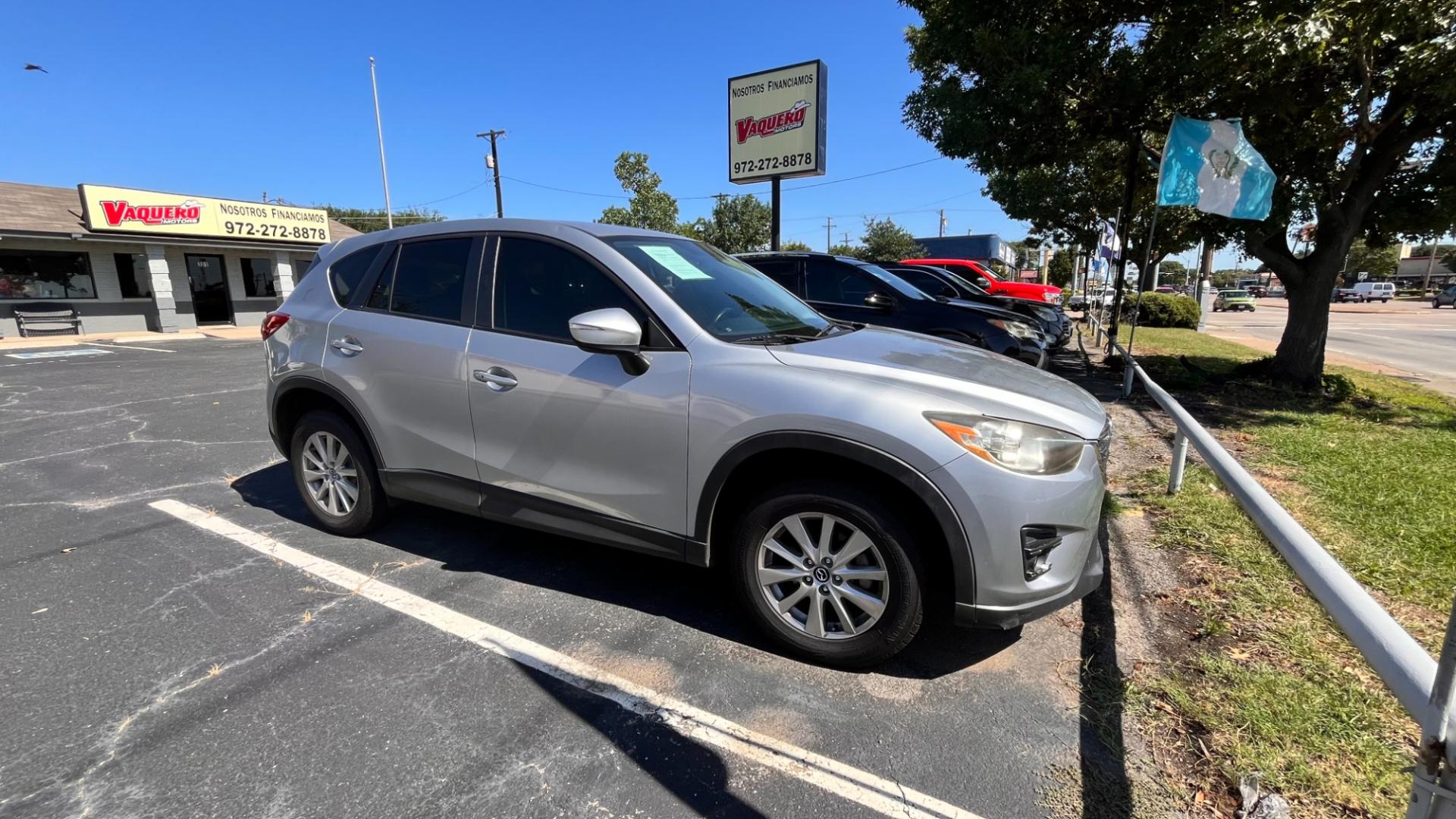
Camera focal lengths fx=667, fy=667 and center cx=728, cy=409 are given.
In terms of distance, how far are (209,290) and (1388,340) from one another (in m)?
36.2

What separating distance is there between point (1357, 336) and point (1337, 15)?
19828mm

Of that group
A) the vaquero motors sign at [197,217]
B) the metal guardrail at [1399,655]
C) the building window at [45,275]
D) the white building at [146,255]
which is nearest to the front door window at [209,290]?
the white building at [146,255]

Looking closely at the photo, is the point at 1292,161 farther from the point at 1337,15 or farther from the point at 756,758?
the point at 756,758

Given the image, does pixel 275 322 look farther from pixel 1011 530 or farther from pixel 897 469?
pixel 1011 530

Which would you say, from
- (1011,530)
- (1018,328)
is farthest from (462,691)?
(1018,328)

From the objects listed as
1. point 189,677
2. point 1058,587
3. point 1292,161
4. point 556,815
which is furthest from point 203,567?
point 1292,161

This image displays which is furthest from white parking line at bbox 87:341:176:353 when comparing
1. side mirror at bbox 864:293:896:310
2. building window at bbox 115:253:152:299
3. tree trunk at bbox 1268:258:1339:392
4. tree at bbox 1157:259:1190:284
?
tree at bbox 1157:259:1190:284

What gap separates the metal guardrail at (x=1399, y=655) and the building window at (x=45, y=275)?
26.6m

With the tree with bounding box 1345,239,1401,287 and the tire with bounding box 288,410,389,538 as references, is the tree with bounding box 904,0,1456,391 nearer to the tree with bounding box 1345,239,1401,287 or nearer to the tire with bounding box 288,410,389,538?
the tire with bounding box 288,410,389,538

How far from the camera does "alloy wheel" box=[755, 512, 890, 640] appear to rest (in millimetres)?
2566

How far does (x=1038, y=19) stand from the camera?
27.1ft

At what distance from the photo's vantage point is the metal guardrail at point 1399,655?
1252 millimetres

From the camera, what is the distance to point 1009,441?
242cm

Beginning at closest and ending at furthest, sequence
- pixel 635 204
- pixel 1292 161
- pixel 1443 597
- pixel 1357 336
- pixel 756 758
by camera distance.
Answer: pixel 756 758 < pixel 1443 597 < pixel 1292 161 < pixel 1357 336 < pixel 635 204
